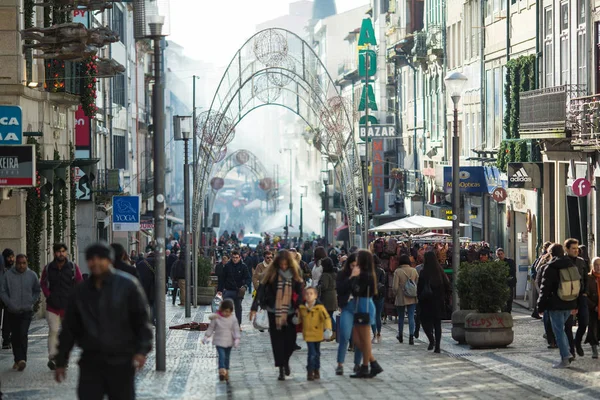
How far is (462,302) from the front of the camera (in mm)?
22469

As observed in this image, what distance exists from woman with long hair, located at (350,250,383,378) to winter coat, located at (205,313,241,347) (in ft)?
4.86

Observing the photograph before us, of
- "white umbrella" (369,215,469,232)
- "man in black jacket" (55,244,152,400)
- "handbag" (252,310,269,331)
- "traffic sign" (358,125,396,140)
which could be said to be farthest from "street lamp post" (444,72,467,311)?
"traffic sign" (358,125,396,140)

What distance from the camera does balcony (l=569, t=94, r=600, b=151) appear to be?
3061cm

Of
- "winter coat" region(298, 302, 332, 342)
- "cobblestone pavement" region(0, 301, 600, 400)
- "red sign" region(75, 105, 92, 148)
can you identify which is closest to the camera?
"cobblestone pavement" region(0, 301, 600, 400)

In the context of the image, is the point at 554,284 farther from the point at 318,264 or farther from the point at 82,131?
the point at 82,131

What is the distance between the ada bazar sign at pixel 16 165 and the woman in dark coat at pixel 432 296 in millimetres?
6744

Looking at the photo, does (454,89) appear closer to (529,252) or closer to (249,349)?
(249,349)

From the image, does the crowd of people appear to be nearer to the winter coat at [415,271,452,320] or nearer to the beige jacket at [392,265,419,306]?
the winter coat at [415,271,452,320]

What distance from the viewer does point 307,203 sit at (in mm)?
141625

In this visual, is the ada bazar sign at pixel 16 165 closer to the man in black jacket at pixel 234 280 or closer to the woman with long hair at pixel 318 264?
the man in black jacket at pixel 234 280

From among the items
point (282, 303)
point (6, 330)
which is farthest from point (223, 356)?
point (6, 330)

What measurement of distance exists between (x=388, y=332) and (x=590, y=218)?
8784 millimetres

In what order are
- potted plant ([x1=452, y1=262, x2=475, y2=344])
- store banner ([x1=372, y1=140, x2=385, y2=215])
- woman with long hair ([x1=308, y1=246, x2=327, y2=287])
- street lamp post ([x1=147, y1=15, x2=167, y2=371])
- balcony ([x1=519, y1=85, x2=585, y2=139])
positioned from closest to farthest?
street lamp post ([x1=147, y1=15, x2=167, y2=371])
potted plant ([x1=452, y1=262, x2=475, y2=344])
woman with long hair ([x1=308, y1=246, x2=327, y2=287])
balcony ([x1=519, y1=85, x2=585, y2=139])
store banner ([x1=372, y1=140, x2=385, y2=215])

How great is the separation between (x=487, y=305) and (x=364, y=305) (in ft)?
15.1
